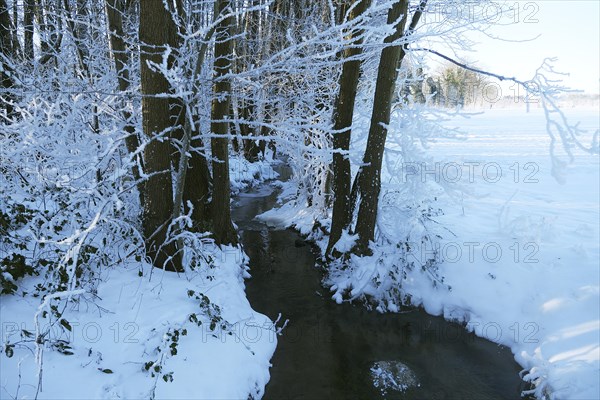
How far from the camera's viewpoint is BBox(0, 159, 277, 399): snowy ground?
3785mm

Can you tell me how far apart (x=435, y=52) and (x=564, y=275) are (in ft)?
14.5

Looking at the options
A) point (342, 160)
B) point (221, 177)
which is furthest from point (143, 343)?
point (342, 160)

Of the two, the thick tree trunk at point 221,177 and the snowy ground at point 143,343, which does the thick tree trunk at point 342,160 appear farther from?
the snowy ground at point 143,343

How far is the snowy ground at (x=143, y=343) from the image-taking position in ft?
12.4

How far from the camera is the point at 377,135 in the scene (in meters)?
7.34

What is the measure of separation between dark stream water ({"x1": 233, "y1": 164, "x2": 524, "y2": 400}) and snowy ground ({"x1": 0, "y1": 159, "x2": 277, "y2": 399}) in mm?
504

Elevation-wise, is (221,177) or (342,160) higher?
(342,160)

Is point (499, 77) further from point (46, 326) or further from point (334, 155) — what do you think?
point (46, 326)

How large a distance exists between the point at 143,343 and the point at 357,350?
3.09 metres

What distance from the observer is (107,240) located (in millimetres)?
5883

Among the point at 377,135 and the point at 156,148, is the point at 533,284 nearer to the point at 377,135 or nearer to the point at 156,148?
the point at 377,135

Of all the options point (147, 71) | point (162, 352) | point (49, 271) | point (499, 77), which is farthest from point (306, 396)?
point (499, 77)

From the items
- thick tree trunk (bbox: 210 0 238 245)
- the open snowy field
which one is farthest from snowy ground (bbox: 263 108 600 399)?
thick tree trunk (bbox: 210 0 238 245)

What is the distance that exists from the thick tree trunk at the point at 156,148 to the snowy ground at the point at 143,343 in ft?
1.19
